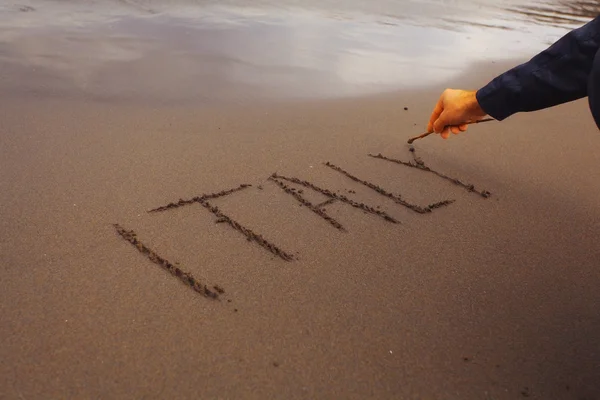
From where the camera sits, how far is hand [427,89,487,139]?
1.91m

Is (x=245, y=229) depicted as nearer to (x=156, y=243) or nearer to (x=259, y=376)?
(x=156, y=243)

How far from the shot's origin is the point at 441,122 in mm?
1995

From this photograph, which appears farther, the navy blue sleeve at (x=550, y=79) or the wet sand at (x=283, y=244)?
the navy blue sleeve at (x=550, y=79)

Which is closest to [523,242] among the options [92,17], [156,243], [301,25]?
[156,243]

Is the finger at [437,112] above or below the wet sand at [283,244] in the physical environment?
above

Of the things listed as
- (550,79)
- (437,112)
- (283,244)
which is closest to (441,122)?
(437,112)

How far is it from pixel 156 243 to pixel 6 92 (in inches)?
83.3

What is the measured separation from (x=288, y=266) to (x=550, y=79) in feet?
3.55

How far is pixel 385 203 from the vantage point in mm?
2361

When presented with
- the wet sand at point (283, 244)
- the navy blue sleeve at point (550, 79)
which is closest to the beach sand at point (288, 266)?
the wet sand at point (283, 244)

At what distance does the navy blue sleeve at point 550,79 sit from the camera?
1633 millimetres

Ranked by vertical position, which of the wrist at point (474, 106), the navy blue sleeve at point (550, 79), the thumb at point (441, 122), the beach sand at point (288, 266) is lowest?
the beach sand at point (288, 266)

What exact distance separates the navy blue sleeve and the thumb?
0.50 feet

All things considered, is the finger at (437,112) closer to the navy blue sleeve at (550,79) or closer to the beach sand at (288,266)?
the navy blue sleeve at (550,79)
